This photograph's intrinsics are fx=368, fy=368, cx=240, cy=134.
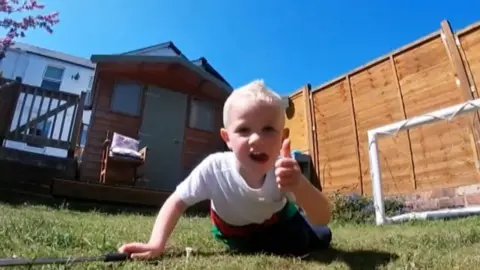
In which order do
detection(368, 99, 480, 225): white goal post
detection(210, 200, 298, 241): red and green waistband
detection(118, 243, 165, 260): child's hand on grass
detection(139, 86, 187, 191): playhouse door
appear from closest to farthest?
1. detection(118, 243, 165, 260): child's hand on grass
2. detection(210, 200, 298, 241): red and green waistband
3. detection(368, 99, 480, 225): white goal post
4. detection(139, 86, 187, 191): playhouse door

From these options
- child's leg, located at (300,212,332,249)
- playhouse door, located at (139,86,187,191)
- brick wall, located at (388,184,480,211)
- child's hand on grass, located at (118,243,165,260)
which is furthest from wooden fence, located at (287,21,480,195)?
child's hand on grass, located at (118,243,165,260)

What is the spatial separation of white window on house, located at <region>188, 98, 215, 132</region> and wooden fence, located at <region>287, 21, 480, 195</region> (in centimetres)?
339

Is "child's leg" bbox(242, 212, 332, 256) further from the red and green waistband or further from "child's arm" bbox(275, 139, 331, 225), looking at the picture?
"child's arm" bbox(275, 139, 331, 225)

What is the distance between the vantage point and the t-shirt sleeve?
1.90 m

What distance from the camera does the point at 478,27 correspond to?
5.64 m

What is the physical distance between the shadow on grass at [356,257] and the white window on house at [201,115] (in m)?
9.20

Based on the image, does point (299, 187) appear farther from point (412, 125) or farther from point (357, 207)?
point (357, 207)

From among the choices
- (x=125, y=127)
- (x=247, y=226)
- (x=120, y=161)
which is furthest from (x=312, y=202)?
(x=125, y=127)

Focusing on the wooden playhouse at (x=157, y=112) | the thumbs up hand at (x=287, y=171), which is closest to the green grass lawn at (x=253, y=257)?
the thumbs up hand at (x=287, y=171)

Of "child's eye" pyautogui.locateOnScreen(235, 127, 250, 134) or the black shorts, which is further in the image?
the black shorts

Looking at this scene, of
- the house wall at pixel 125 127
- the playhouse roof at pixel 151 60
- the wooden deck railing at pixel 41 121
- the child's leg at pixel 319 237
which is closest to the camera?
the child's leg at pixel 319 237

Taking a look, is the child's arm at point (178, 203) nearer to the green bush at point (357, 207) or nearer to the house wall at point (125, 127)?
the green bush at point (357, 207)

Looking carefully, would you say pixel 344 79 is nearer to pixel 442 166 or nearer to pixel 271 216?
pixel 442 166

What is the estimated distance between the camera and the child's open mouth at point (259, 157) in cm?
165
